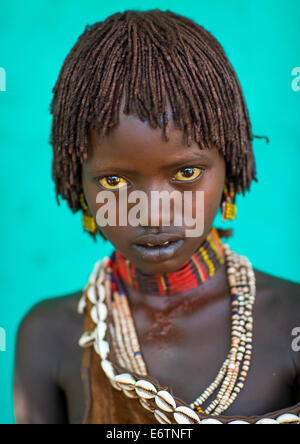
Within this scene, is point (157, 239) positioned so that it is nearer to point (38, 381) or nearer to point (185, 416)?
point (185, 416)

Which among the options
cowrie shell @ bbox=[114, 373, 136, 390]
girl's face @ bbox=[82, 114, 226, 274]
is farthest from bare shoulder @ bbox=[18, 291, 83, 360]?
girl's face @ bbox=[82, 114, 226, 274]

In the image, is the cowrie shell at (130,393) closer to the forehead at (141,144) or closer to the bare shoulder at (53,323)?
the bare shoulder at (53,323)

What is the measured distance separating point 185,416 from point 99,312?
12.3 inches

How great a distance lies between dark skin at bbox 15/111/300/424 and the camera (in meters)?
1.11

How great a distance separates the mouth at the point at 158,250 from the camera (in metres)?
1.16

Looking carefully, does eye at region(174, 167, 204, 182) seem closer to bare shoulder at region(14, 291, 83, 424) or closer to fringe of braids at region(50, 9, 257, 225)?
fringe of braids at region(50, 9, 257, 225)

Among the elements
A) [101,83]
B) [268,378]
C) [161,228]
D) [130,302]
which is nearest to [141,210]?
[161,228]

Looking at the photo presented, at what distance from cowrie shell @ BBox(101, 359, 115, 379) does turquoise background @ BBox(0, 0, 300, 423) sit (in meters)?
0.90

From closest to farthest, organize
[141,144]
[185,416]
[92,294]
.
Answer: [141,144], [185,416], [92,294]

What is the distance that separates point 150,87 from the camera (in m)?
1.09

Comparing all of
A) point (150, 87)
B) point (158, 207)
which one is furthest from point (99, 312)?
point (150, 87)

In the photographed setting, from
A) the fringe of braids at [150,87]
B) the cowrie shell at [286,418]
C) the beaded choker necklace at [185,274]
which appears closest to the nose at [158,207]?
the fringe of braids at [150,87]

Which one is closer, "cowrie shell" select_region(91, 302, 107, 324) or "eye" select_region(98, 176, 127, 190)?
"eye" select_region(98, 176, 127, 190)

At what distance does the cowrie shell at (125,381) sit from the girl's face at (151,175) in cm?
24
